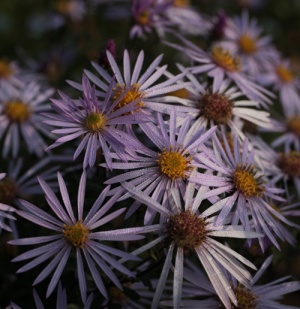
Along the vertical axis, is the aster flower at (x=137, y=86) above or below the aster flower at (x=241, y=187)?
above

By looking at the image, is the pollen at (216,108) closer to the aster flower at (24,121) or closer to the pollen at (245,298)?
the pollen at (245,298)

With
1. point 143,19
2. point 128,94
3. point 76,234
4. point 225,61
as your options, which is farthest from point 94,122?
point 143,19

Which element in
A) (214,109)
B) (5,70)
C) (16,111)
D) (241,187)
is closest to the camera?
(241,187)

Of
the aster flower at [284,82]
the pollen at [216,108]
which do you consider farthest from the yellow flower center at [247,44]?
the pollen at [216,108]

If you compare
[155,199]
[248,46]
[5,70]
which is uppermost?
[248,46]

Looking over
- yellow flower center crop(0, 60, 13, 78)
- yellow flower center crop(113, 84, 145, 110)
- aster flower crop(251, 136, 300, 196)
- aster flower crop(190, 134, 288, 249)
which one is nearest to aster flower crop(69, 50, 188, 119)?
yellow flower center crop(113, 84, 145, 110)

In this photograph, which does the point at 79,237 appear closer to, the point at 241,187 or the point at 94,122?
the point at 94,122

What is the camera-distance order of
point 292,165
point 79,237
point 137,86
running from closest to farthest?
1. point 79,237
2. point 137,86
3. point 292,165

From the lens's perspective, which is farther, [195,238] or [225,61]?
[225,61]
